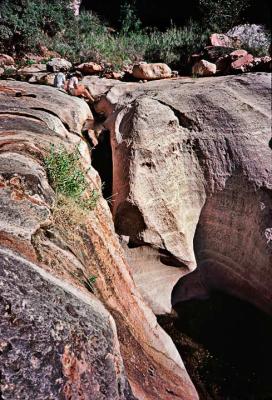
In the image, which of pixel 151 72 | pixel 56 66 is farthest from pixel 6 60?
pixel 151 72

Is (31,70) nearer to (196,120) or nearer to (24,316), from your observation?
(196,120)

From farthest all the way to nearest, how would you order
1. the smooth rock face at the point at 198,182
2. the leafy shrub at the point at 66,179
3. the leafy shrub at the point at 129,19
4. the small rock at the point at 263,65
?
the leafy shrub at the point at 129,19
the small rock at the point at 263,65
the smooth rock face at the point at 198,182
the leafy shrub at the point at 66,179

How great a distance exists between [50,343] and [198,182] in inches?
156

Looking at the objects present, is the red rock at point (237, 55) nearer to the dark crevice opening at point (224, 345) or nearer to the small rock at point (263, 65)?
the small rock at point (263, 65)

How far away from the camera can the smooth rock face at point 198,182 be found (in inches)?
189

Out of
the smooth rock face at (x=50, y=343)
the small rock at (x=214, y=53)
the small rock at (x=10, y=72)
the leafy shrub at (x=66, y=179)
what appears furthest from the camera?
the small rock at (x=214, y=53)

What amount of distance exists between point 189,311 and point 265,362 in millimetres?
1213

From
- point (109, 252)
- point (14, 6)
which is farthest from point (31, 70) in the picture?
point (109, 252)

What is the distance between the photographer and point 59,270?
2439 mm

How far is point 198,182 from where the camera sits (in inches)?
212

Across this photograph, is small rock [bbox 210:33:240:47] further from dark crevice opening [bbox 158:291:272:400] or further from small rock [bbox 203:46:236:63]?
dark crevice opening [bbox 158:291:272:400]

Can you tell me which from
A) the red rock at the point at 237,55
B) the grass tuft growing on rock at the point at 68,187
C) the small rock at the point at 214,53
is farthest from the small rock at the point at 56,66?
the grass tuft growing on rock at the point at 68,187

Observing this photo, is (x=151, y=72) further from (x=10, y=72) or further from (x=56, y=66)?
(x=10, y=72)

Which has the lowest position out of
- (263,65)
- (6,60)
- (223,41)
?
(263,65)
